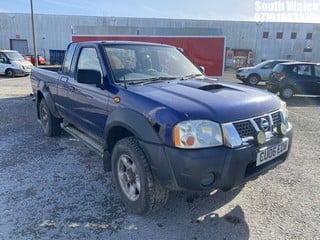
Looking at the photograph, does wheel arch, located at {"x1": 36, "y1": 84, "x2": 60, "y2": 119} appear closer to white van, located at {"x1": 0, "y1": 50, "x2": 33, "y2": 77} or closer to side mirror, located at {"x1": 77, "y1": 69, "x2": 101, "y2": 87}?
side mirror, located at {"x1": 77, "y1": 69, "x2": 101, "y2": 87}

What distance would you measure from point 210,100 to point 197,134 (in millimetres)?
452

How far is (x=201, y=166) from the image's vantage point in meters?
2.45

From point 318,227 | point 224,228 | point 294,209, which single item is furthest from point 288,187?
point 224,228

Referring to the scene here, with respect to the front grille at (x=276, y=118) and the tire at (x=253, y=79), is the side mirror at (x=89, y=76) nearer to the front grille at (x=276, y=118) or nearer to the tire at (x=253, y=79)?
the front grille at (x=276, y=118)

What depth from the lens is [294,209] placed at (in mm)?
3201

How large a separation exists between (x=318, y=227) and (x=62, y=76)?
166 inches

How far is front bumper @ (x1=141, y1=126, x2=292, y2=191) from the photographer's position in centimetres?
245

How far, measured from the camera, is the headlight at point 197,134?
247cm

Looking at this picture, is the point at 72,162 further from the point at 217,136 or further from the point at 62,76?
the point at 217,136

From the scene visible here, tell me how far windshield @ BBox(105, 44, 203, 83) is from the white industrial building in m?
39.1

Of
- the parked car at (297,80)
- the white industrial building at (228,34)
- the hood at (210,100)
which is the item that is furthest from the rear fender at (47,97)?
the white industrial building at (228,34)

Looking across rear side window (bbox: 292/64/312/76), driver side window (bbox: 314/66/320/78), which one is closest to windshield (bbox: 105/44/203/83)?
rear side window (bbox: 292/64/312/76)

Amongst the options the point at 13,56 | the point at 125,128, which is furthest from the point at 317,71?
the point at 13,56

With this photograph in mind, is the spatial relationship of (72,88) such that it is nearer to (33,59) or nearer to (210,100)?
(210,100)
